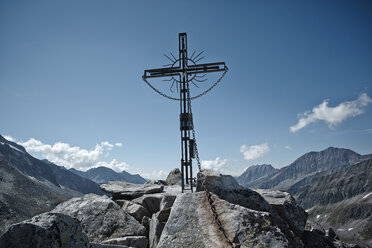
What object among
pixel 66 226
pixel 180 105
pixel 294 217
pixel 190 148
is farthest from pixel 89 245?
pixel 180 105

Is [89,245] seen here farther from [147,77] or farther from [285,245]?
[147,77]

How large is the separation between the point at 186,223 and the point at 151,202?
709 centimetres

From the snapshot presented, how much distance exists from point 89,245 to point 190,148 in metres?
10.0

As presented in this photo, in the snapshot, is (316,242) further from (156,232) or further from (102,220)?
(102,220)

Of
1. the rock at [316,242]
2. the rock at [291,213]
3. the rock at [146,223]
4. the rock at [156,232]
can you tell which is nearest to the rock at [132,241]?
the rock at [156,232]

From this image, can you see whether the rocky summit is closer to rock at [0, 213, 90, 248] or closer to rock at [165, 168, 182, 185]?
rock at [0, 213, 90, 248]

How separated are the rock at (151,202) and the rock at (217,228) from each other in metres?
6.06

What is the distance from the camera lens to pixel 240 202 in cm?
995

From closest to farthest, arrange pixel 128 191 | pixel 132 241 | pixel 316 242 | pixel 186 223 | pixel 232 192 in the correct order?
pixel 186 223
pixel 132 241
pixel 232 192
pixel 316 242
pixel 128 191

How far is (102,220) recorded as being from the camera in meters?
10.6

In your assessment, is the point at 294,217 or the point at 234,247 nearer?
the point at 234,247

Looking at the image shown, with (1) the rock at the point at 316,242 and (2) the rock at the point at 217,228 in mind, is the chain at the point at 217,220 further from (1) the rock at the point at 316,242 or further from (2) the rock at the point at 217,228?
(1) the rock at the point at 316,242

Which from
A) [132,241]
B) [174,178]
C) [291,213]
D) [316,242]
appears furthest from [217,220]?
[174,178]

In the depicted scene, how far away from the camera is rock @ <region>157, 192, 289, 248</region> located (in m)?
6.61
